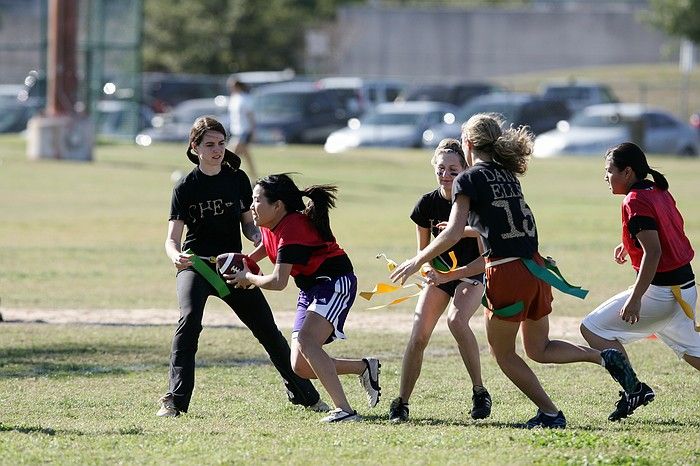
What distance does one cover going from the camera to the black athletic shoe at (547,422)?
6.97m

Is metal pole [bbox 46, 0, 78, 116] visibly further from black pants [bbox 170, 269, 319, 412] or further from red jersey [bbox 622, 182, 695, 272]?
red jersey [bbox 622, 182, 695, 272]

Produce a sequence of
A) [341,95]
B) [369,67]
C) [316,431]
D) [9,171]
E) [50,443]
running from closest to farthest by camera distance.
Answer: [50,443] → [316,431] → [9,171] → [341,95] → [369,67]

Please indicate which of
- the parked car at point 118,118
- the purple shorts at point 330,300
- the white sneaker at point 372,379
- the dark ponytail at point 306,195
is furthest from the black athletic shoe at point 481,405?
the parked car at point 118,118

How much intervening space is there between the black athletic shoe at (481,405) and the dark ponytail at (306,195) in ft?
4.21

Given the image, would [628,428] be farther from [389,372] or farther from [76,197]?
[76,197]

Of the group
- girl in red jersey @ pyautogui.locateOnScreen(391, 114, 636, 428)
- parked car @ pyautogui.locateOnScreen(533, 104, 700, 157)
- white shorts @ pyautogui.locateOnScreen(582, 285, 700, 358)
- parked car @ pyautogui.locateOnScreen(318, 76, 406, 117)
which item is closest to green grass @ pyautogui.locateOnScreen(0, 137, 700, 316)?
parked car @ pyautogui.locateOnScreen(533, 104, 700, 157)

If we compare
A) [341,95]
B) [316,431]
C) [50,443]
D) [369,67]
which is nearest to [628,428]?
[316,431]

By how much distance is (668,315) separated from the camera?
727cm

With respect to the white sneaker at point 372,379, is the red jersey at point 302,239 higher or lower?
higher

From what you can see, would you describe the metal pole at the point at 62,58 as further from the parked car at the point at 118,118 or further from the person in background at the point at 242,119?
the person in background at the point at 242,119

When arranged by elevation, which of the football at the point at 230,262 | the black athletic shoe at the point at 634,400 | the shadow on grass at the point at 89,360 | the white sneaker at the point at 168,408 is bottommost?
the shadow on grass at the point at 89,360

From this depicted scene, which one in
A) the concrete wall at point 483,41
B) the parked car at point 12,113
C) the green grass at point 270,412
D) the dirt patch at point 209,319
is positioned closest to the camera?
the green grass at point 270,412

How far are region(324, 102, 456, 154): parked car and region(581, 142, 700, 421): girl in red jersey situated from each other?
30.3 meters

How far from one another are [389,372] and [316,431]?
2.58 meters
